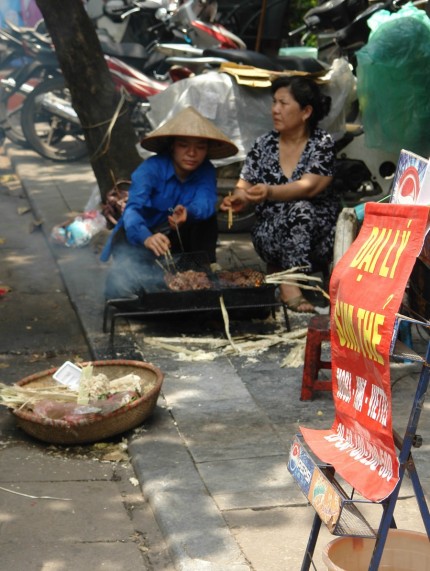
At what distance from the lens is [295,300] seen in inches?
262

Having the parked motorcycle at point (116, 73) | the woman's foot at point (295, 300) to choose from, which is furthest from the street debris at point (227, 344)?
the parked motorcycle at point (116, 73)

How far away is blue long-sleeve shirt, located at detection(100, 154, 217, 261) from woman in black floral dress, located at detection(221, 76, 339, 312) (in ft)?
0.76

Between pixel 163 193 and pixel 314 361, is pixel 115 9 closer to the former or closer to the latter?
pixel 163 193

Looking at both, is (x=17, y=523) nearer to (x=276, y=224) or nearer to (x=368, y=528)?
(x=368, y=528)

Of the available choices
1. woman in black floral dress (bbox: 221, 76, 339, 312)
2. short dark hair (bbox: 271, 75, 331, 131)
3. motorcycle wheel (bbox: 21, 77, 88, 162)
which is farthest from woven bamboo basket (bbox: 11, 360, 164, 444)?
motorcycle wheel (bbox: 21, 77, 88, 162)

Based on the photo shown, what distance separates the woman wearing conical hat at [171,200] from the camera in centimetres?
631

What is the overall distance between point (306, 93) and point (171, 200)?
117cm

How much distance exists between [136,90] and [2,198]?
6.46ft

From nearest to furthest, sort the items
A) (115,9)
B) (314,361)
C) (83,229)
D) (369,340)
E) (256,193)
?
(369,340), (314,361), (256,193), (83,229), (115,9)

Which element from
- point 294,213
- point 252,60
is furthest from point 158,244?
point 252,60

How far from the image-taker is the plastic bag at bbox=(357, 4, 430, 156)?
6992 mm

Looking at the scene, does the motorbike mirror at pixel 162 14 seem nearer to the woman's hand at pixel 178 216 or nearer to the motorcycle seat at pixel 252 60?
the motorcycle seat at pixel 252 60

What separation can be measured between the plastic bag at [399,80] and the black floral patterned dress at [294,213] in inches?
28.1

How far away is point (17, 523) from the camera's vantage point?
406 centimetres
